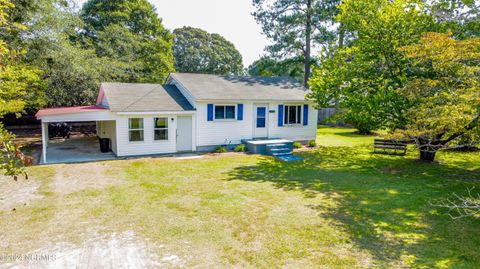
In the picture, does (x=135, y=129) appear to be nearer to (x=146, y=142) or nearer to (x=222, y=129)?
(x=146, y=142)

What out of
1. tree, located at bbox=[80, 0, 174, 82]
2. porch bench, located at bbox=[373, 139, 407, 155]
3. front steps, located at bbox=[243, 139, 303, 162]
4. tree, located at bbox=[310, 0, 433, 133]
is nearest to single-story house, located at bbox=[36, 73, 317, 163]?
front steps, located at bbox=[243, 139, 303, 162]

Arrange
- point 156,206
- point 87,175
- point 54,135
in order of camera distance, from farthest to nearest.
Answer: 1. point 54,135
2. point 87,175
3. point 156,206

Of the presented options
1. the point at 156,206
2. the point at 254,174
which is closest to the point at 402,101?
the point at 254,174

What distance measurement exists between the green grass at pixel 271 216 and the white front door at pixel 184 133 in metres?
3.10

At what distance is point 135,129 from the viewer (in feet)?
45.6

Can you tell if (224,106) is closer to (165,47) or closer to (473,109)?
(473,109)

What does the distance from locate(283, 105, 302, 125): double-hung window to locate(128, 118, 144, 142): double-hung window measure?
823 centimetres

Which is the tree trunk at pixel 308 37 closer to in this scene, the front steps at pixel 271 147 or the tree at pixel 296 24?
the tree at pixel 296 24

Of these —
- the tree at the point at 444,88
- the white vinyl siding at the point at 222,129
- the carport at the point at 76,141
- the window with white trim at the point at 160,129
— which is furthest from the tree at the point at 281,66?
the tree at the point at 444,88

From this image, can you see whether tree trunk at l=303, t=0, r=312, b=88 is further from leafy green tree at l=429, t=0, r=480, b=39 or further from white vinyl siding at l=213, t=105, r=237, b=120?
leafy green tree at l=429, t=0, r=480, b=39

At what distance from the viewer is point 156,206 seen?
7.64 metres

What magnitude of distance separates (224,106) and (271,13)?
689 inches

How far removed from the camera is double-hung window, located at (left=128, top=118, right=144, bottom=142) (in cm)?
1383

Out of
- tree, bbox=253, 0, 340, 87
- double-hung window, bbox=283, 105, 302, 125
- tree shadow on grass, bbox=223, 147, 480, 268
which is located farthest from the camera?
tree, bbox=253, 0, 340, 87
